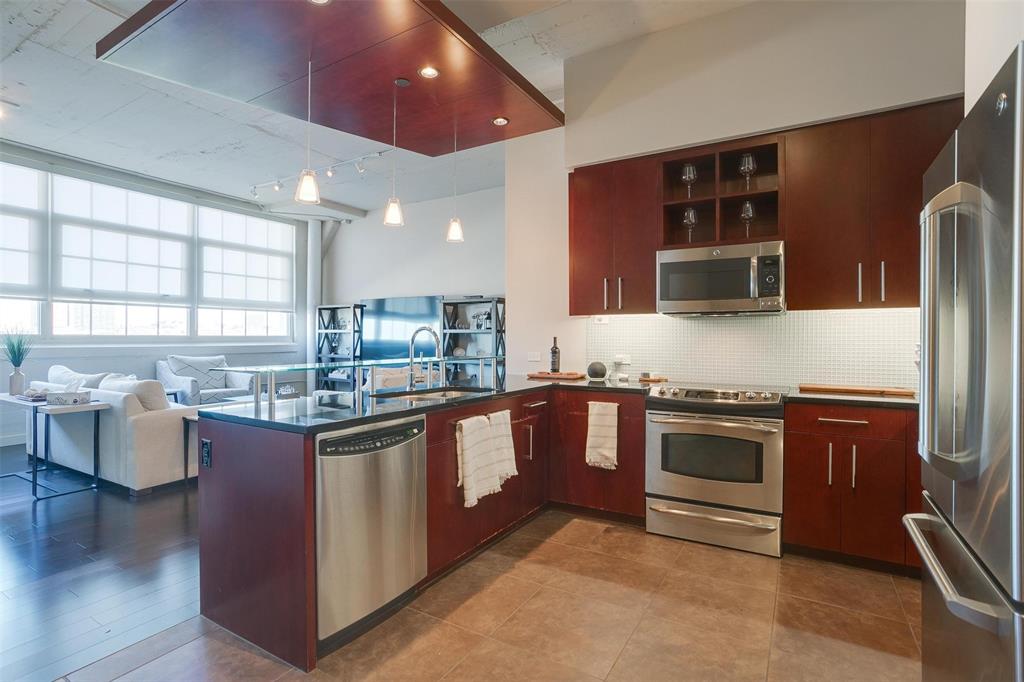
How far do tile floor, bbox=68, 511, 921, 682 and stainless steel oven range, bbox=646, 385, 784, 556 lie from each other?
8.0 inches

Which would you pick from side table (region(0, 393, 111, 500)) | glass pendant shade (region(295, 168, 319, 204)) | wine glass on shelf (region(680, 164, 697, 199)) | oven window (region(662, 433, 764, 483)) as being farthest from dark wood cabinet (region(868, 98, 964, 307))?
side table (region(0, 393, 111, 500))

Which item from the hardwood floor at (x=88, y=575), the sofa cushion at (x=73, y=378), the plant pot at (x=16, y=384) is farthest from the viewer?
the sofa cushion at (x=73, y=378)

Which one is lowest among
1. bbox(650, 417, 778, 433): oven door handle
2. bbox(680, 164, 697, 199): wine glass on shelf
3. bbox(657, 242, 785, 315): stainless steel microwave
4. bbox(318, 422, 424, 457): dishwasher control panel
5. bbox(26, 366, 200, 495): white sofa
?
bbox(26, 366, 200, 495): white sofa

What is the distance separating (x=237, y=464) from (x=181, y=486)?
286cm

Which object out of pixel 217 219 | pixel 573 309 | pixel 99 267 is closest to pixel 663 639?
pixel 573 309

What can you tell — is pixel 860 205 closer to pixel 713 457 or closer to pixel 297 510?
pixel 713 457

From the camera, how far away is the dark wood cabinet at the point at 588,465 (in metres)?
3.40

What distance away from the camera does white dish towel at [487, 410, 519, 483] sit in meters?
2.93

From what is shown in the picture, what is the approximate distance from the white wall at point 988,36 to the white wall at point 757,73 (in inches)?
61.1

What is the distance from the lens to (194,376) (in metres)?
6.86

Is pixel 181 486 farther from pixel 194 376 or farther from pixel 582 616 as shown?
pixel 582 616

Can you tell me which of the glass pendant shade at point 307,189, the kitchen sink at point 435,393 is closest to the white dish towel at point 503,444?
the kitchen sink at point 435,393

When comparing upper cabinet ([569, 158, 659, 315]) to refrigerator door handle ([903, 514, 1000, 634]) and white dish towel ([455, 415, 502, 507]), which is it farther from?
refrigerator door handle ([903, 514, 1000, 634])

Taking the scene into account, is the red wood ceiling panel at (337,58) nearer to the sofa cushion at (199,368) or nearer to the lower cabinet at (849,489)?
the lower cabinet at (849,489)
